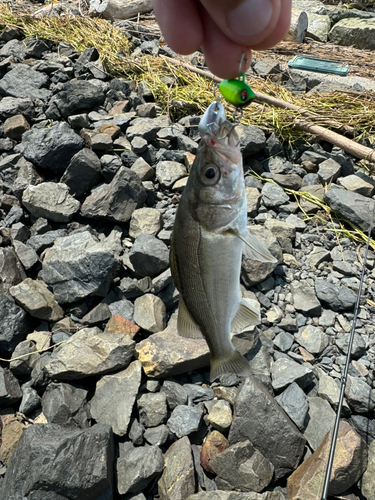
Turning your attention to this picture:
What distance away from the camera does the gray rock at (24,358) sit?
374 centimetres

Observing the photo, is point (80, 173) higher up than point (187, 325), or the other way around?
point (187, 325)

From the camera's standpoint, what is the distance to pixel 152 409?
3.45 m

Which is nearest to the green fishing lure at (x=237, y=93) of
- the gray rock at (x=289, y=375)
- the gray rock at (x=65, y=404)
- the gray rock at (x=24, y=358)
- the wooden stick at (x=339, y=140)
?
the gray rock at (x=289, y=375)

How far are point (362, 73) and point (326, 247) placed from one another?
531 cm

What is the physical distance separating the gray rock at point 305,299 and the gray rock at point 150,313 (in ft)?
4.24

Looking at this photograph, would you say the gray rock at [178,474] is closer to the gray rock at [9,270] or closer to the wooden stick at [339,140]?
the gray rock at [9,270]

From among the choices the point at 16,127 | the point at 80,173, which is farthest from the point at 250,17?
the point at 16,127

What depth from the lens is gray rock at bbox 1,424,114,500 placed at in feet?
9.43

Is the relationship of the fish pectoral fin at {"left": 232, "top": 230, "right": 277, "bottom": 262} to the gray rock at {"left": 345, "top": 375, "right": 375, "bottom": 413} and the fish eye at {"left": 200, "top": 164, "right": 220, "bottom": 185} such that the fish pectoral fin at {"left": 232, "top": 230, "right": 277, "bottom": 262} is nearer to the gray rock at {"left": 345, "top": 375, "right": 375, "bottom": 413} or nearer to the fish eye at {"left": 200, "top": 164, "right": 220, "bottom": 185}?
the fish eye at {"left": 200, "top": 164, "right": 220, "bottom": 185}

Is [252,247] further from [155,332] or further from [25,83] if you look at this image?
[25,83]

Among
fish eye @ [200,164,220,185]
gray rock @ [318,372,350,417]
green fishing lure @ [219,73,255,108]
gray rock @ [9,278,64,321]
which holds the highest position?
green fishing lure @ [219,73,255,108]

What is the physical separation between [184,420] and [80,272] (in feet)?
5.73

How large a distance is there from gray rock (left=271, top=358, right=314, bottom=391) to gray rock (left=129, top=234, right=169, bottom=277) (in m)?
1.48

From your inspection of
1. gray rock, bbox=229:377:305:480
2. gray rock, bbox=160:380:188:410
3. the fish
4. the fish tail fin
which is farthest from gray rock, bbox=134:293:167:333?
the fish
